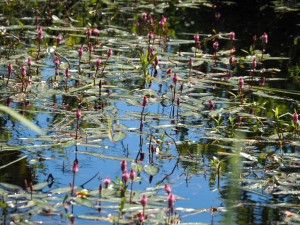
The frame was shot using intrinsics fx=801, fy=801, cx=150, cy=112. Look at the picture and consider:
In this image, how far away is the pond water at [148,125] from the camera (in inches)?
106

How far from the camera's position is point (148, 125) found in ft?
12.1

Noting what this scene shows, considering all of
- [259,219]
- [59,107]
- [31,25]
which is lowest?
[259,219]

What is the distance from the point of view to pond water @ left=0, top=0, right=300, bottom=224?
2.70 metres

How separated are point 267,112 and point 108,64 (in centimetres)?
Result: 114

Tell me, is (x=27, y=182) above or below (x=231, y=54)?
below

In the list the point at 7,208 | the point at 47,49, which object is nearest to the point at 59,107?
the point at 47,49

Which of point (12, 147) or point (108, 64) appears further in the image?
point (108, 64)

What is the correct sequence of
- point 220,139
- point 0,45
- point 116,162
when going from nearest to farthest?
point 116,162 → point 220,139 → point 0,45

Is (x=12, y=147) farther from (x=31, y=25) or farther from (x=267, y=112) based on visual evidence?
(x=31, y=25)

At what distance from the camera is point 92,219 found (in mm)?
2547

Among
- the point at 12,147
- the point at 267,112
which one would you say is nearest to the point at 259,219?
the point at 12,147

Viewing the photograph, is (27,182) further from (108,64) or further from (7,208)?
(108,64)

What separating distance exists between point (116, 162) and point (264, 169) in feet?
1.93

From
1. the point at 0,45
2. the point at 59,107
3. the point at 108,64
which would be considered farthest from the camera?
the point at 0,45
